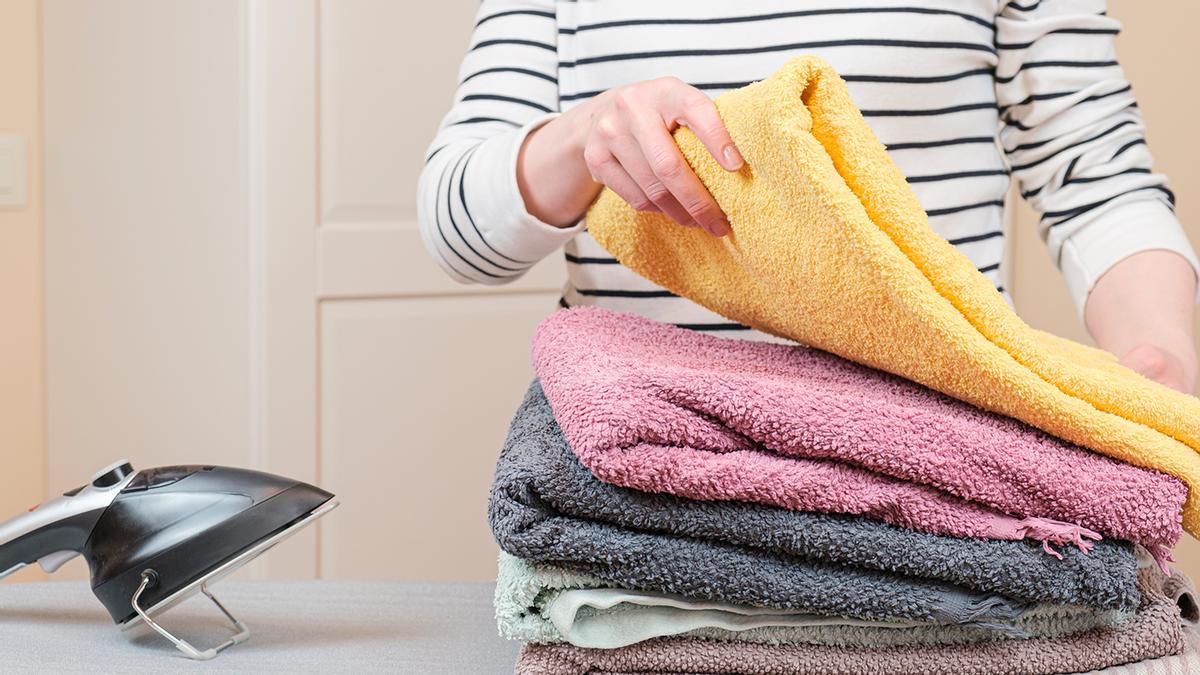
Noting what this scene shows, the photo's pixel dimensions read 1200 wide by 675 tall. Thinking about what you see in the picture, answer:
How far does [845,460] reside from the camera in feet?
1.47

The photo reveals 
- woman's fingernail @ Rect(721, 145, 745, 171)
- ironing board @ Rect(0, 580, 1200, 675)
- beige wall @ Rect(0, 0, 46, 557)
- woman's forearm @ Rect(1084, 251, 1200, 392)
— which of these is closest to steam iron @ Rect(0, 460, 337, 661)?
ironing board @ Rect(0, 580, 1200, 675)

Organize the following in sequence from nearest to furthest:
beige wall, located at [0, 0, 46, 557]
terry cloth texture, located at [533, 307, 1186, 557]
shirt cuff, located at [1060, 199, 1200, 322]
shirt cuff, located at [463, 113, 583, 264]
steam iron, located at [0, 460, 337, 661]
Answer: terry cloth texture, located at [533, 307, 1186, 557] < steam iron, located at [0, 460, 337, 661] < shirt cuff, located at [463, 113, 583, 264] < shirt cuff, located at [1060, 199, 1200, 322] < beige wall, located at [0, 0, 46, 557]

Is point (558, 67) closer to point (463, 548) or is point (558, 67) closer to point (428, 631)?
point (428, 631)

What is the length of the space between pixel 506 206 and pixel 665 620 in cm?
31

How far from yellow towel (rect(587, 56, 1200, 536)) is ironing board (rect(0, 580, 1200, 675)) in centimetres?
11

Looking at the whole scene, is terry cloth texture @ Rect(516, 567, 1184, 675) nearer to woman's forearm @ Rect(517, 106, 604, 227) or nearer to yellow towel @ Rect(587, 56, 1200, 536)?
yellow towel @ Rect(587, 56, 1200, 536)

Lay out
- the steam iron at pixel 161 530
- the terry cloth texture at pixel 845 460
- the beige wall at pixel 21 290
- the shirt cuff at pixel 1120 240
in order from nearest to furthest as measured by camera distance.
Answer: the terry cloth texture at pixel 845 460
the steam iron at pixel 161 530
the shirt cuff at pixel 1120 240
the beige wall at pixel 21 290

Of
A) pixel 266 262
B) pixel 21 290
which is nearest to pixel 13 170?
pixel 21 290

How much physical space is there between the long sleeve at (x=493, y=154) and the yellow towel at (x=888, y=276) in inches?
7.9

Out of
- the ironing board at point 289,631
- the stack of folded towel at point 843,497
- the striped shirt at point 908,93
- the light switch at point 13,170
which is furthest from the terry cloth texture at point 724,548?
the light switch at point 13,170

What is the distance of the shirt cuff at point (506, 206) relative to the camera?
68 centimetres

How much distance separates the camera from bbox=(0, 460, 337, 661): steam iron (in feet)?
1.85

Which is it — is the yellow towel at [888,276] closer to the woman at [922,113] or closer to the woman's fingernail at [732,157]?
the woman's fingernail at [732,157]

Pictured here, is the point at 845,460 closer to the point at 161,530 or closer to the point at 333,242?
the point at 161,530
